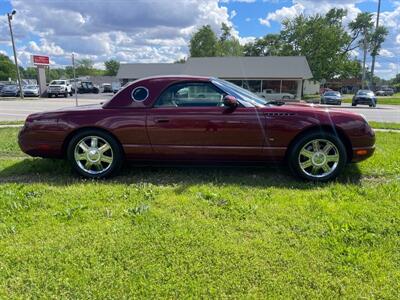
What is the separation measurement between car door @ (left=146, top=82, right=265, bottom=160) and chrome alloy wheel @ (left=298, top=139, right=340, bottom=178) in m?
0.59

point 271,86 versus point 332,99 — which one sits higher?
point 271,86

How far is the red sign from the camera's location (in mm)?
37025

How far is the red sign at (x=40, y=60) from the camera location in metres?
37.0

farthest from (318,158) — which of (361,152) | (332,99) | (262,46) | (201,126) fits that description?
(262,46)

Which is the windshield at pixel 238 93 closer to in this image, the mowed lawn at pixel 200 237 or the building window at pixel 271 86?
the mowed lawn at pixel 200 237

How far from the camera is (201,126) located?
4.57 metres

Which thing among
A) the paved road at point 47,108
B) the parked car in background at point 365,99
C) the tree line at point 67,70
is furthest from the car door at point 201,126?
the tree line at point 67,70

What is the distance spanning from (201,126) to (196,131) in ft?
0.32

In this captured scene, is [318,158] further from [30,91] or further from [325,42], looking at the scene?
[325,42]

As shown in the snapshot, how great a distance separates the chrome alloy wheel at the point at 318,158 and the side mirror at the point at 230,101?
1108 millimetres

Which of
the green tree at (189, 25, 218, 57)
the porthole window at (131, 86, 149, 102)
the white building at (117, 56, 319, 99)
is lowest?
the porthole window at (131, 86, 149, 102)

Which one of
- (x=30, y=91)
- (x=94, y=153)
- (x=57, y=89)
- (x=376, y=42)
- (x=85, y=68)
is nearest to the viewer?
(x=94, y=153)

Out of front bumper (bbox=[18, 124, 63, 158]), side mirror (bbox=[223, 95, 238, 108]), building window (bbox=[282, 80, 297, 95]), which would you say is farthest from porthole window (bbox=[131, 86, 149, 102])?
building window (bbox=[282, 80, 297, 95])

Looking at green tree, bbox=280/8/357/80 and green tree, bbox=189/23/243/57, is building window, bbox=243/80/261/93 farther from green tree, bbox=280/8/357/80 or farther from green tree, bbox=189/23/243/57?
green tree, bbox=189/23/243/57
